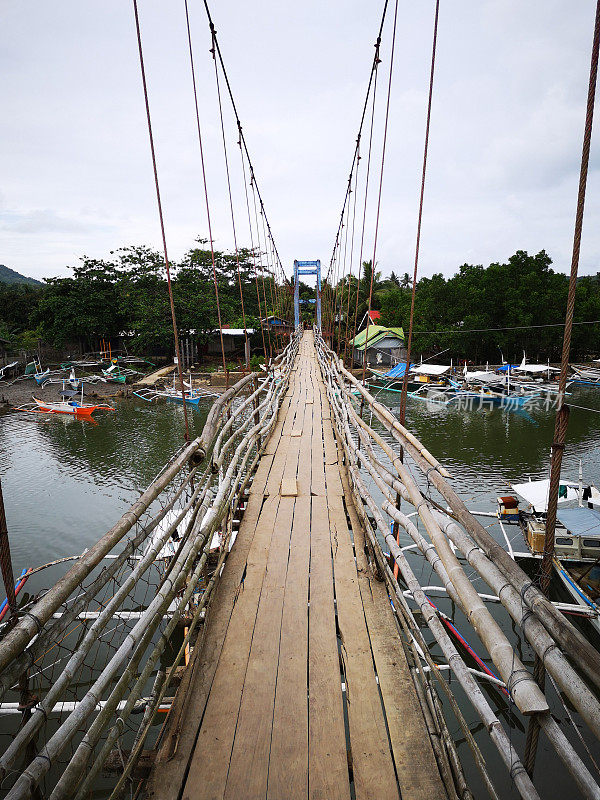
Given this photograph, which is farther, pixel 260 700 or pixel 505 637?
pixel 260 700

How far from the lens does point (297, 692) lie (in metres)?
1.41

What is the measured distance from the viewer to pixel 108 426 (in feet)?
45.8

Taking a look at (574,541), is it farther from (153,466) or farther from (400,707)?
(153,466)

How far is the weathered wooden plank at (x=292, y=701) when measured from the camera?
114 centimetres

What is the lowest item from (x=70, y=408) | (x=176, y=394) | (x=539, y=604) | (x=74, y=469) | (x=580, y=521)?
(x=74, y=469)

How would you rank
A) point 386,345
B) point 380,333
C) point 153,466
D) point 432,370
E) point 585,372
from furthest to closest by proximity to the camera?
point 386,345
point 380,333
point 432,370
point 585,372
point 153,466

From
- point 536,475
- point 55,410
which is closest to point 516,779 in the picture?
point 536,475

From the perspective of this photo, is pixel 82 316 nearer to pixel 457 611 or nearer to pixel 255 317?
pixel 255 317

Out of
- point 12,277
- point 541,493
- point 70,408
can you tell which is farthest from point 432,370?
point 12,277

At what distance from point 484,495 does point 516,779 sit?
28.3 ft

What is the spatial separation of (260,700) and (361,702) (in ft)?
1.06

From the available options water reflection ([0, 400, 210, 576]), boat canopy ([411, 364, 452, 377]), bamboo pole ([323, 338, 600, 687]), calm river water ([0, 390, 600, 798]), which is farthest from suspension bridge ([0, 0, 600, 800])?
boat canopy ([411, 364, 452, 377])

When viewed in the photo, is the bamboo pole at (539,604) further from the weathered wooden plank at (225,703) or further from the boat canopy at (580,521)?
the boat canopy at (580,521)

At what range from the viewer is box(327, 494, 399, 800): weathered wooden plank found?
3.73ft
